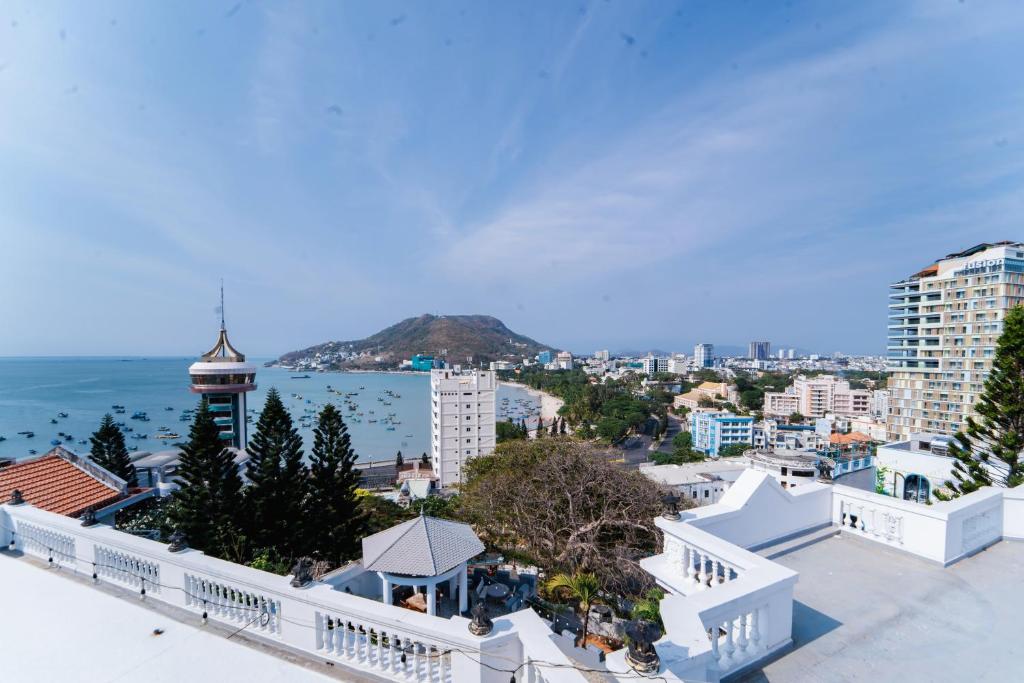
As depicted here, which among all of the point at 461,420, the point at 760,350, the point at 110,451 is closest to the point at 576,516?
the point at 110,451

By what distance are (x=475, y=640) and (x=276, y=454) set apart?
8.46 metres

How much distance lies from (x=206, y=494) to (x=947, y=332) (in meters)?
36.9

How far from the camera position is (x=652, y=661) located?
1.57 m

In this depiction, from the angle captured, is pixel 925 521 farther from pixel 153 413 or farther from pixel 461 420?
pixel 153 413

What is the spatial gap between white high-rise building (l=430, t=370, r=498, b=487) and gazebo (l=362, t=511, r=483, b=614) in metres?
20.0

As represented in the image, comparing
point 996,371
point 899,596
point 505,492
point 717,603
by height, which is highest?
point 996,371

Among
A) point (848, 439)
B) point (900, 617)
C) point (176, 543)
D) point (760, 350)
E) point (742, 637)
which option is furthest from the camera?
point (760, 350)

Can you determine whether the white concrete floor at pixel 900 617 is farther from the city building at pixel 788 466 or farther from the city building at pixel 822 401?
the city building at pixel 822 401

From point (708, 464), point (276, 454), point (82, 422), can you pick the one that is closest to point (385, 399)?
point (82, 422)

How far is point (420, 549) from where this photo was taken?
14.1 feet

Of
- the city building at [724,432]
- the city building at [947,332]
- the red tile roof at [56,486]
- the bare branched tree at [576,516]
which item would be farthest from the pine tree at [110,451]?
the city building at [947,332]

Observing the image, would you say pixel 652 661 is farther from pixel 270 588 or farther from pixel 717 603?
pixel 270 588

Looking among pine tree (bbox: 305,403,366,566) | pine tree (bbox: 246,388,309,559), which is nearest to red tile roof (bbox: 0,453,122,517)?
pine tree (bbox: 246,388,309,559)

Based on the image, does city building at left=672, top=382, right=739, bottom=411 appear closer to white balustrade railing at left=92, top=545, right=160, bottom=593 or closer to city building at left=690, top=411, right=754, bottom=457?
city building at left=690, top=411, right=754, bottom=457
